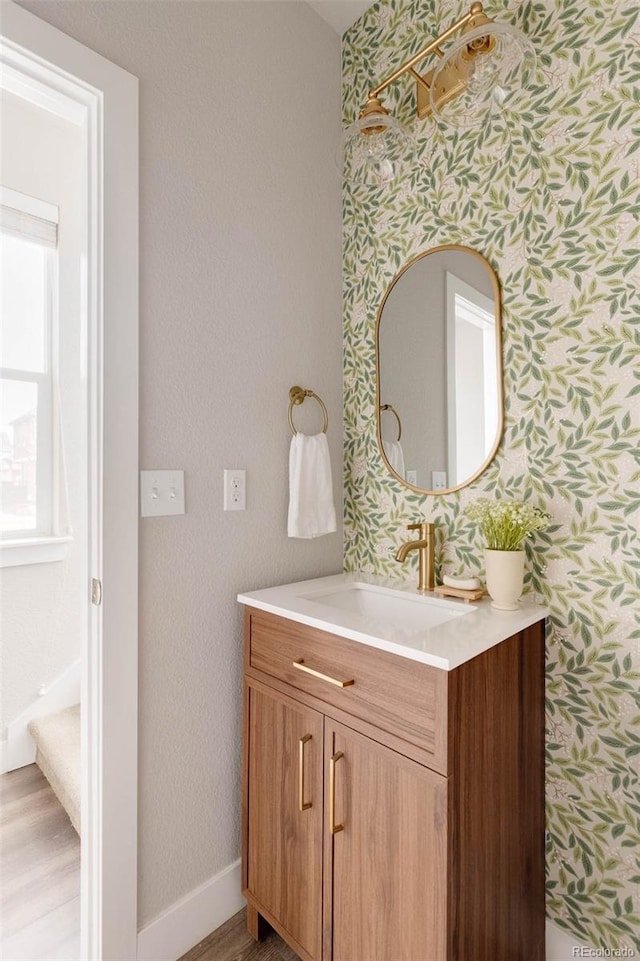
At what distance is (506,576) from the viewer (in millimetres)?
1214

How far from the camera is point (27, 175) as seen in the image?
86.6 inches

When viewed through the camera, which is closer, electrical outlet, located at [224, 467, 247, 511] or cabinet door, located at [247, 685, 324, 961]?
cabinet door, located at [247, 685, 324, 961]

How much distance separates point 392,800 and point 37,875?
4.45ft

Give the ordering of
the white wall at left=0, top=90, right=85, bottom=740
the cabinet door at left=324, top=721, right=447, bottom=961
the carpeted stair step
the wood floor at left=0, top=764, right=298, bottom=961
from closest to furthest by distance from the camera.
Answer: the cabinet door at left=324, top=721, right=447, bottom=961 < the wood floor at left=0, top=764, right=298, bottom=961 < the carpeted stair step < the white wall at left=0, top=90, right=85, bottom=740

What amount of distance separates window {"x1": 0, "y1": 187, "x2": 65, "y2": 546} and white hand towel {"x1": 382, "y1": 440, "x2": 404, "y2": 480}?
1.56 m

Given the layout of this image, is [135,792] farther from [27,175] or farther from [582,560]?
[27,175]

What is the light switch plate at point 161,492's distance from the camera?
50.2 inches

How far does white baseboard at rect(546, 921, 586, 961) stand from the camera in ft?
4.03

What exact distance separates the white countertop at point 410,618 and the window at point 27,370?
1.34m

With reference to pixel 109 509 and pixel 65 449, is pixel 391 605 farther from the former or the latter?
pixel 65 449

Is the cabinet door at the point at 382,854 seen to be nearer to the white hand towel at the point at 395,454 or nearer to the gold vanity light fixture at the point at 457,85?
the white hand towel at the point at 395,454

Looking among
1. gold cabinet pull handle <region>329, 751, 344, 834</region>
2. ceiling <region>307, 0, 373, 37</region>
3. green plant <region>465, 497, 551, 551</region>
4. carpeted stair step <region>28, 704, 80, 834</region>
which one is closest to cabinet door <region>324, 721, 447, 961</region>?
gold cabinet pull handle <region>329, 751, 344, 834</region>

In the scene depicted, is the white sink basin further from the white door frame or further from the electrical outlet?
the white door frame

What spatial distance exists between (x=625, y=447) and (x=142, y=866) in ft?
5.08
